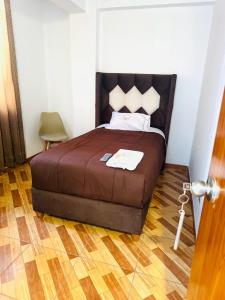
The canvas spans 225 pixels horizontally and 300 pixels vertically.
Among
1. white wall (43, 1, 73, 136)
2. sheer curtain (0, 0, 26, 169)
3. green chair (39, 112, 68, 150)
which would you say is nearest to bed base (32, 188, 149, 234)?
sheer curtain (0, 0, 26, 169)

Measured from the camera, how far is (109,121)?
3.45m

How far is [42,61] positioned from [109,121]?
1.56 m

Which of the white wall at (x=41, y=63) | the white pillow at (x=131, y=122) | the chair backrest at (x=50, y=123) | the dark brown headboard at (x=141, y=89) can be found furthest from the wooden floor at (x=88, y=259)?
the white wall at (x=41, y=63)

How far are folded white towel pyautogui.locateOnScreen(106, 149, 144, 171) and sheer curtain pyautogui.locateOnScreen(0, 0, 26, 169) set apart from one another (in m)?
1.77

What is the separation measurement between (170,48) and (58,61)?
186 cm

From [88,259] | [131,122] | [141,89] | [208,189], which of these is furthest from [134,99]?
[208,189]

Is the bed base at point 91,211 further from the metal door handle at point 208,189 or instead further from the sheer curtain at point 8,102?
the sheer curtain at point 8,102

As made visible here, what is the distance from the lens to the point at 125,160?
1.82m

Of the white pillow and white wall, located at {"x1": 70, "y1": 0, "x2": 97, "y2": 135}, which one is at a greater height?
white wall, located at {"x1": 70, "y1": 0, "x2": 97, "y2": 135}

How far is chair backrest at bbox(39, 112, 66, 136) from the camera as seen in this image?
356cm

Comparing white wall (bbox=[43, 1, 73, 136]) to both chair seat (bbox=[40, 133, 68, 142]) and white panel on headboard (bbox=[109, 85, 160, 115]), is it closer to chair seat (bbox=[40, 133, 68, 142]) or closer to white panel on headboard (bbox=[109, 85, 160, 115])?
chair seat (bbox=[40, 133, 68, 142])

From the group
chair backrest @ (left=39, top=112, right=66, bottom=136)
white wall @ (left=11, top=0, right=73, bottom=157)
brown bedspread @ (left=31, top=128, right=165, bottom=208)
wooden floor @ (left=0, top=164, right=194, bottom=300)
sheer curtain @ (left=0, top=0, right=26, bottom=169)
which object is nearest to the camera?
wooden floor @ (left=0, top=164, right=194, bottom=300)

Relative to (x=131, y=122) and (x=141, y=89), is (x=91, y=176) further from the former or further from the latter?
(x=141, y=89)

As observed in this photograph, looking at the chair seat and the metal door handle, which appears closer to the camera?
the metal door handle
